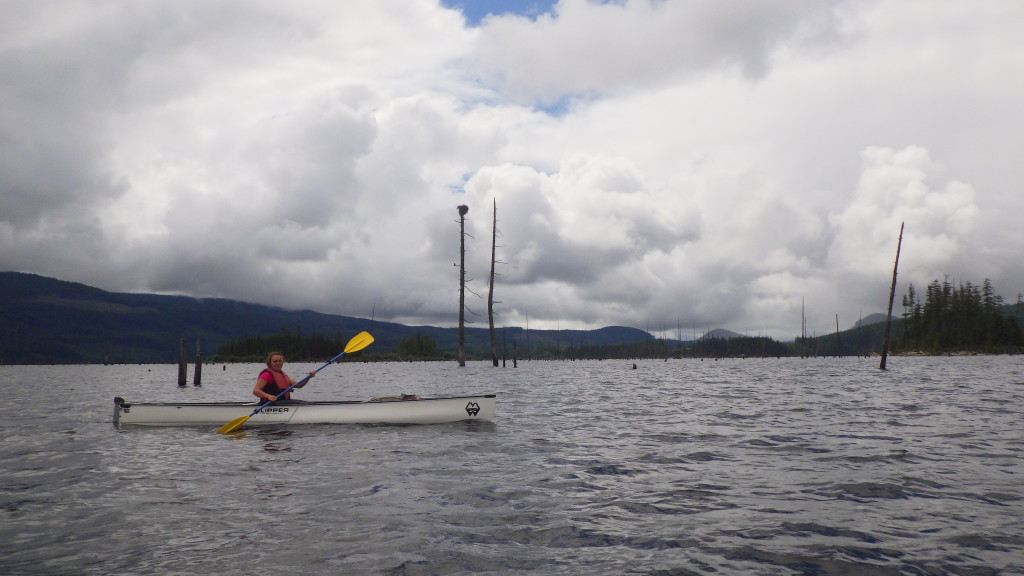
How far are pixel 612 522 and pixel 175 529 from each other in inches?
216

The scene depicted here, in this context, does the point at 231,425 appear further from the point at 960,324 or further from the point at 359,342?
the point at 960,324

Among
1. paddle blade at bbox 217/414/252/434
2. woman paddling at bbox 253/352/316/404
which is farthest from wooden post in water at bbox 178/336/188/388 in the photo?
paddle blade at bbox 217/414/252/434

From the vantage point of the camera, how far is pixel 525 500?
9.36 metres

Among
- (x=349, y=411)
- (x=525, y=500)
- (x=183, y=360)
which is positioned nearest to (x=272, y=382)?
(x=349, y=411)

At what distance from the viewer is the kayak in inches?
696

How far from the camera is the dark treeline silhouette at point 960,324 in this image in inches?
5074

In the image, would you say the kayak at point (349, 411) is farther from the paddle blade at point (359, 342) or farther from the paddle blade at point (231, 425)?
the paddle blade at point (359, 342)

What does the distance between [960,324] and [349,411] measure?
502 ft

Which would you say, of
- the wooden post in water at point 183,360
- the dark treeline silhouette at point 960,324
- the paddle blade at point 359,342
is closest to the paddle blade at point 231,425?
the paddle blade at point 359,342

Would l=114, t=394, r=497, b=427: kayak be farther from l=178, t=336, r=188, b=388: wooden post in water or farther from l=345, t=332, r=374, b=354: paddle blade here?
l=178, t=336, r=188, b=388: wooden post in water

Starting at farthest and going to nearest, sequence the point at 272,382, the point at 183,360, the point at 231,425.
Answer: the point at 183,360 < the point at 272,382 < the point at 231,425

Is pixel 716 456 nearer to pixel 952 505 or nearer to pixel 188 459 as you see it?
pixel 952 505

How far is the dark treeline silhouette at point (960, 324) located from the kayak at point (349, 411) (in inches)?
5706

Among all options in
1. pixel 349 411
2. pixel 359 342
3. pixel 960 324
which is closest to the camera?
pixel 349 411
